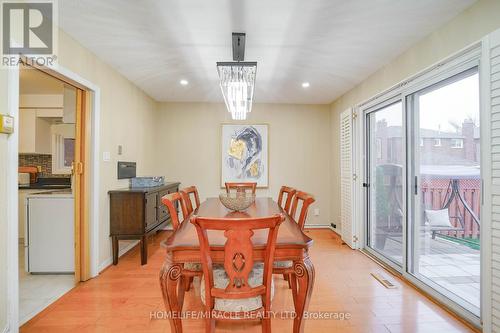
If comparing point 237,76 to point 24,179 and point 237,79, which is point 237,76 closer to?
point 237,79

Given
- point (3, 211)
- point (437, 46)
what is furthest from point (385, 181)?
point (3, 211)

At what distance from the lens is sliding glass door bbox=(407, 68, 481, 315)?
6.72ft

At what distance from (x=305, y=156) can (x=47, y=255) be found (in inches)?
159

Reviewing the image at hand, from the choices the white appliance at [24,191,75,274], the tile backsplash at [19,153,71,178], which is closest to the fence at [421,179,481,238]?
the white appliance at [24,191,75,274]

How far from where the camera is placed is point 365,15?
6.49 feet

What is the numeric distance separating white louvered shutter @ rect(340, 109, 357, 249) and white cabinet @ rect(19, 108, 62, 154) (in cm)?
464

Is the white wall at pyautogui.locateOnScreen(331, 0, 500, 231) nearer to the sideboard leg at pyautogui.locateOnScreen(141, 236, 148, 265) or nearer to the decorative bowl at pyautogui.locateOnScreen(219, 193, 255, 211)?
the decorative bowl at pyautogui.locateOnScreen(219, 193, 255, 211)

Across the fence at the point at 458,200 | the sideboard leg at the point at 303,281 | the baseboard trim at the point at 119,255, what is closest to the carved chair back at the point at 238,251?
the sideboard leg at the point at 303,281

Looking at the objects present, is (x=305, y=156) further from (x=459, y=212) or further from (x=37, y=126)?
(x=37, y=126)

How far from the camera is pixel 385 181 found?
3.26 metres

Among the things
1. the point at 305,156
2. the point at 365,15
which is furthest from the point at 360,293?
the point at 305,156

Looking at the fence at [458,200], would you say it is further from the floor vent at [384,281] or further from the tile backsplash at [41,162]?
the tile backsplash at [41,162]

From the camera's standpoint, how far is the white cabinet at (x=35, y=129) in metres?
3.94

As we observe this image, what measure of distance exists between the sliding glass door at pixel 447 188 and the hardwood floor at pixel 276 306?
329 millimetres
